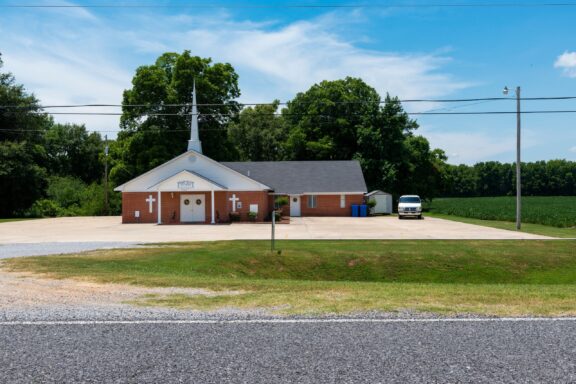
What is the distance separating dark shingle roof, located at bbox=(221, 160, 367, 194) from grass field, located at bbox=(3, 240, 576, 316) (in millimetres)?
26015

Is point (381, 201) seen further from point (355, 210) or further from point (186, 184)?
point (186, 184)

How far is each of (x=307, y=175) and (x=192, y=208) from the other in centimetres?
1384

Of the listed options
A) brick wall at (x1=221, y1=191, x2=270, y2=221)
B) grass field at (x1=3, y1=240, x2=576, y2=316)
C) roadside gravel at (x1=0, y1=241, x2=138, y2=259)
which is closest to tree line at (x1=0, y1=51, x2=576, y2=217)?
brick wall at (x1=221, y1=191, x2=270, y2=221)

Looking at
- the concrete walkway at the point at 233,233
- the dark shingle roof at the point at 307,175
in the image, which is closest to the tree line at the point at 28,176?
the concrete walkway at the point at 233,233

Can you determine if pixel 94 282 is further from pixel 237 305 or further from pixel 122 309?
pixel 237 305

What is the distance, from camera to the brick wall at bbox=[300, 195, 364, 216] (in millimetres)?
46969

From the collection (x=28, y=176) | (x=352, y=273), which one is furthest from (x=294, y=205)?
(x=352, y=273)

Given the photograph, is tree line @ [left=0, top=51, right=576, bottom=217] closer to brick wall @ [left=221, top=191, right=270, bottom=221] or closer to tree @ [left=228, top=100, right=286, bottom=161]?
tree @ [left=228, top=100, right=286, bottom=161]

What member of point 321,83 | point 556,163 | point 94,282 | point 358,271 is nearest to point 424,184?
point 321,83

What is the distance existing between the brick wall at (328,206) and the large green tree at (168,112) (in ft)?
41.1

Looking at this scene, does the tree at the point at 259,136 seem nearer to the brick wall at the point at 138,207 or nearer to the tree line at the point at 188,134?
the tree line at the point at 188,134

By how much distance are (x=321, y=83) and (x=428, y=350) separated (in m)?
60.8

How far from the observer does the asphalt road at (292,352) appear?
194 inches

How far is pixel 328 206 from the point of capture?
155ft
